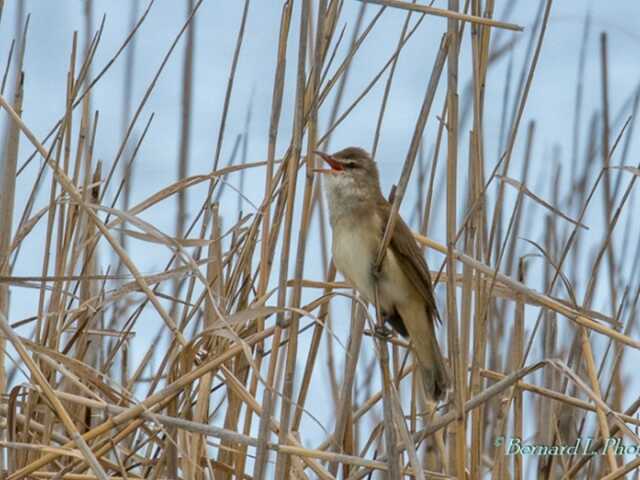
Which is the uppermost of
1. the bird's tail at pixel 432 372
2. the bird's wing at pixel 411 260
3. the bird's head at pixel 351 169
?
the bird's head at pixel 351 169

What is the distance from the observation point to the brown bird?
112 inches

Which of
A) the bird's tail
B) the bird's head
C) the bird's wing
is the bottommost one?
the bird's tail

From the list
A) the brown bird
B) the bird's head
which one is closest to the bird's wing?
the brown bird

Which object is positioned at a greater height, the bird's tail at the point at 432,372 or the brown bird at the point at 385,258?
the brown bird at the point at 385,258

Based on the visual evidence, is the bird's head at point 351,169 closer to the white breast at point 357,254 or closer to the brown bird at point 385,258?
the brown bird at point 385,258

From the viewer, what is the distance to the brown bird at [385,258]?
9.37 feet

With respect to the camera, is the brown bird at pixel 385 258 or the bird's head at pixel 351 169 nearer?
the brown bird at pixel 385 258

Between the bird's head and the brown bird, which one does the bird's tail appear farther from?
the bird's head

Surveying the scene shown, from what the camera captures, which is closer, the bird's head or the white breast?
the white breast

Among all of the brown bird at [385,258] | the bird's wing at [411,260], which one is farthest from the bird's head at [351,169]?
the bird's wing at [411,260]

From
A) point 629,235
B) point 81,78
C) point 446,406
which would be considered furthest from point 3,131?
point 629,235

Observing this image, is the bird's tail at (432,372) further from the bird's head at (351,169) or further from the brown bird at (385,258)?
the bird's head at (351,169)

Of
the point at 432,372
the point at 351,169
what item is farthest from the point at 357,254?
the point at 432,372

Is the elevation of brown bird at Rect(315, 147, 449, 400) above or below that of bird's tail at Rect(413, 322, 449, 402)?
above
